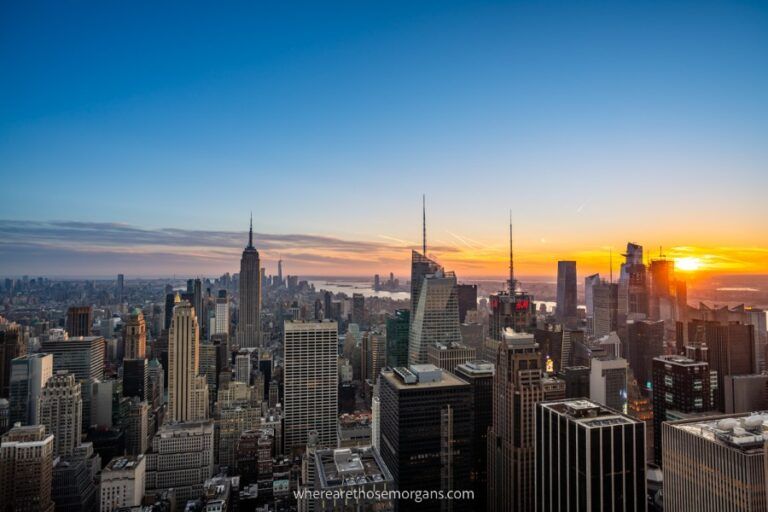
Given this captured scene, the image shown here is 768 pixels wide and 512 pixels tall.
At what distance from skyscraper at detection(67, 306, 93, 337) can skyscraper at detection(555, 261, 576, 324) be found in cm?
2910

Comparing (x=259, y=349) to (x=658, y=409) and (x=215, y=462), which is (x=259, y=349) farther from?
(x=658, y=409)

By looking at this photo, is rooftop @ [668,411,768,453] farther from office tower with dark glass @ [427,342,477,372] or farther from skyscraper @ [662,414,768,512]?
office tower with dark glass @ [427,342,477,372]

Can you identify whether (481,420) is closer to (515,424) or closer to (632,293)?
(515,424)

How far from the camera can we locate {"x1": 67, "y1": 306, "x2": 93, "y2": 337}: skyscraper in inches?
987

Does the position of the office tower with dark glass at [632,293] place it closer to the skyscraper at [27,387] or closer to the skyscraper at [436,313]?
the skyscraper at [436,313]

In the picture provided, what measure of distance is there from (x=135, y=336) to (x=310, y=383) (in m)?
13.9

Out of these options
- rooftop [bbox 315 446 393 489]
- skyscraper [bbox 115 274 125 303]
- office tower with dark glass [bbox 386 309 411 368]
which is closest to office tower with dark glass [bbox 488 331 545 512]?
rooftop [bbox 315 446 393 489]

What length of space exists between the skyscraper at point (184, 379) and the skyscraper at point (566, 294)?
80.4 feet

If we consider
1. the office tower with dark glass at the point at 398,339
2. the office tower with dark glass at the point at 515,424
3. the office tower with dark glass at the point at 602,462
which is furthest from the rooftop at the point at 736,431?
the office tower with dark glass at the point at 398,339

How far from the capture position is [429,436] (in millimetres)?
15375

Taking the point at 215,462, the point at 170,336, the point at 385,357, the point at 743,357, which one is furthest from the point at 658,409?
the point at 170,336

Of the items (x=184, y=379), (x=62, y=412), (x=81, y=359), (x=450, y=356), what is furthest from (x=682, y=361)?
(x=81, y=359)

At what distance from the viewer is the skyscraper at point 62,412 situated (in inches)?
819

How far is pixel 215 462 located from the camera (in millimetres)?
24188
